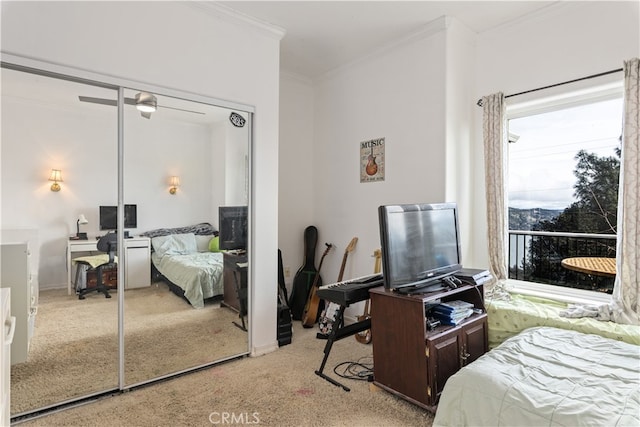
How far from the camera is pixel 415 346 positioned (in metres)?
2.05

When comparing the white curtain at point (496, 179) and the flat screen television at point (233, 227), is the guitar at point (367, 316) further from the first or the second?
the flat screen television at point (233, 227)

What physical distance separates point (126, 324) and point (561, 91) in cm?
351

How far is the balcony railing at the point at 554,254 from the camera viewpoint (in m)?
2.59

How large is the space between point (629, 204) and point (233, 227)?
2.71 metres

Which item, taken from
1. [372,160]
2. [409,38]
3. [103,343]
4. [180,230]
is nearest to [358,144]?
[372,160]

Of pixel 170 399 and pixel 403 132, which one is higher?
pixel 403 132

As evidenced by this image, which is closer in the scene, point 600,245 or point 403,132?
point 600,245

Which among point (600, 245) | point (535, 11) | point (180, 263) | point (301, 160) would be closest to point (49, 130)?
point (180, 263)

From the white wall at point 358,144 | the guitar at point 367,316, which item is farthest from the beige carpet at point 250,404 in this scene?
the white wall at point 358,144

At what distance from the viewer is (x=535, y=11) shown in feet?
8.68

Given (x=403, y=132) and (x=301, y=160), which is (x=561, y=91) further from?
(x=301, y=160)

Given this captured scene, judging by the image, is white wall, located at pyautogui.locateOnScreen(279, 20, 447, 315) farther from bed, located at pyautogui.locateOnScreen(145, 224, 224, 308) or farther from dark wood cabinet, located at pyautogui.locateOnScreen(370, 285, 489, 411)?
bed, located at pyautogui.locateOnScreen(145, 224, 224, 308)

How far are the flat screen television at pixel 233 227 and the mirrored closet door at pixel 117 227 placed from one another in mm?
11

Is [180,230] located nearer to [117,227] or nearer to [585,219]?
[117,227]
